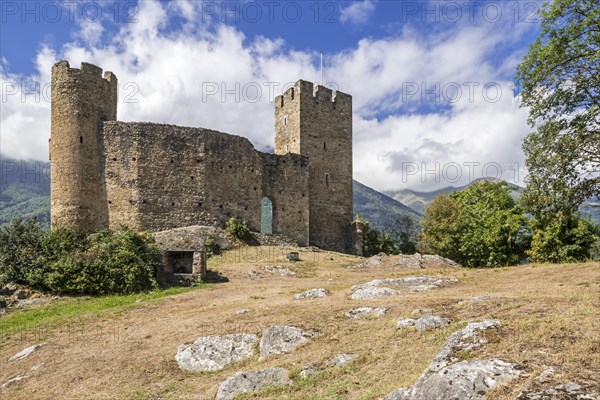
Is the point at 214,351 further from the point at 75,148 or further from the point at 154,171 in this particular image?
the point at 75,148

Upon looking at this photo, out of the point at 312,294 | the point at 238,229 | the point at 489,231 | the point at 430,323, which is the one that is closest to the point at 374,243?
the point at 489,231

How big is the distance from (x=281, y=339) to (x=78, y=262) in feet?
42.4

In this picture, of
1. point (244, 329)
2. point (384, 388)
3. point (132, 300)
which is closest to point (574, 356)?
point (384, 388)

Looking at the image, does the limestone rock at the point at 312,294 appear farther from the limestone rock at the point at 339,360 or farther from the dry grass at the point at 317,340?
the limestone rock at the point at 339,360

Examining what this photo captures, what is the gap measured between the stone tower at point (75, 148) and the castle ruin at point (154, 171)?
6 centimetres

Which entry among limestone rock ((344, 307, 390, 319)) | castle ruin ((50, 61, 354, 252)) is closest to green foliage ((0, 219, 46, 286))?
castle ruin ((50, 61, 354, 252))

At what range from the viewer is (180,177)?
32.1 m

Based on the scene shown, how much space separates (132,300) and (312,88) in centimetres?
2765

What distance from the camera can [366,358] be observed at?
28.6 ft

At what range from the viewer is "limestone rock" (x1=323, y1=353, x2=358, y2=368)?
8.70 m

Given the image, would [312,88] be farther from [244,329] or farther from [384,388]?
[384,388]

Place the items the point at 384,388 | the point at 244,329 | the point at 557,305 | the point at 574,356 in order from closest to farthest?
1. the point at 574,356
2. the point at 384,388
3. the point at 557,305
4. the point at 244,329

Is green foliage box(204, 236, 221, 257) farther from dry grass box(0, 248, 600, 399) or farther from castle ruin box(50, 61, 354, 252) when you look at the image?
dry grass box(0, 248, 600, 399)

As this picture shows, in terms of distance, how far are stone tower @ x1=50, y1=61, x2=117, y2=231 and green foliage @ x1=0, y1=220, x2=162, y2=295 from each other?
738 cm
